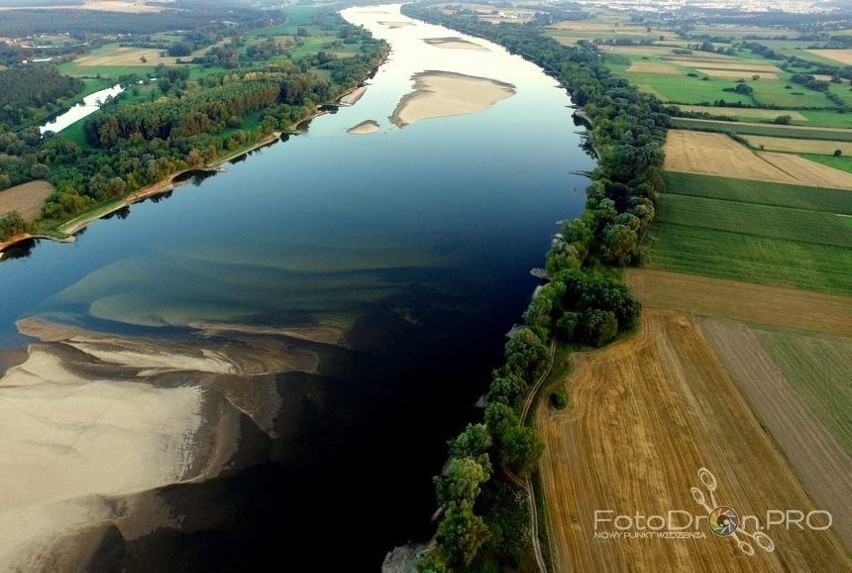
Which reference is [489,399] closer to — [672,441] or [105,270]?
[672,441]

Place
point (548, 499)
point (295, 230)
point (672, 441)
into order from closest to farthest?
1. point (548, 499)
2. point (672, 441)
3. point (295, 230)

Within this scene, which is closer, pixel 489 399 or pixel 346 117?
pixel 489 399

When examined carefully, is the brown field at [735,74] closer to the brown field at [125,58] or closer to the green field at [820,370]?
the green field at [820,370]

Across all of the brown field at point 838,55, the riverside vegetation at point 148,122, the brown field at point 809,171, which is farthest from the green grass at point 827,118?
the riverside vegetation at point 148,122

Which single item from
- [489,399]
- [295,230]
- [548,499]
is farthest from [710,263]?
[295,230]

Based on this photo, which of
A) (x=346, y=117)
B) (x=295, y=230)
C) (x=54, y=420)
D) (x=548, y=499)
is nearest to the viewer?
(x=548, y=499)

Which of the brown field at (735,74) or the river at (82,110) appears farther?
the brown field at (735,74)
